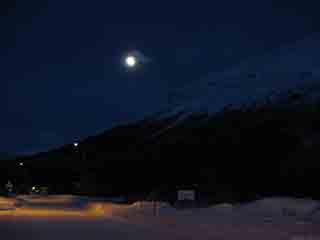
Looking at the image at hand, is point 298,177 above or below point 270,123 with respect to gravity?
below

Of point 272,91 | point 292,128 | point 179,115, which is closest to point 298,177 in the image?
point 292,128

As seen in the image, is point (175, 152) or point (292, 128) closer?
point (292, 128)

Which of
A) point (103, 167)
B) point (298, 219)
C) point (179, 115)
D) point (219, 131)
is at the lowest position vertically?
point (298, 219)

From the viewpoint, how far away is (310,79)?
11169 cm

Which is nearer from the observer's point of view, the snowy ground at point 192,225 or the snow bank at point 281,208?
the snowy ground at point 192,225

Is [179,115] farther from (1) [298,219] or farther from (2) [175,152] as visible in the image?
(1) [298,219]

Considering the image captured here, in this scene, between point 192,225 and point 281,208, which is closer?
point 192,225

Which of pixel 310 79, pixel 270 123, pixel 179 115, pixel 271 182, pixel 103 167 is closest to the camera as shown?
pixel 271 182

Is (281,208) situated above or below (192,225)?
above

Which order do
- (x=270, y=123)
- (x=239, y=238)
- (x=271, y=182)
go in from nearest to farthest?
(x=239, y=238) < (x=271, y=182) < (x=270, y=123)

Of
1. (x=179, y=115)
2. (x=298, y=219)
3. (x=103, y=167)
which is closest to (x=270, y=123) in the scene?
(x=103, y=167)

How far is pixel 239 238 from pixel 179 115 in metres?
109

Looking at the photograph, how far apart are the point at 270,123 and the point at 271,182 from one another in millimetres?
26485

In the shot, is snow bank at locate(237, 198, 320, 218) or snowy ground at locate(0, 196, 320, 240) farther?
snow bank at locate(237, 198, 320, 218)
